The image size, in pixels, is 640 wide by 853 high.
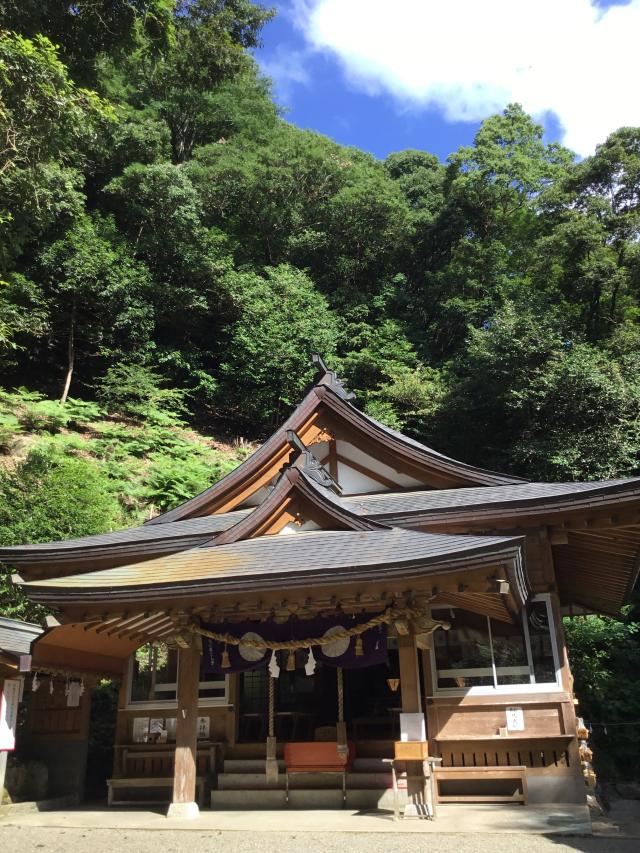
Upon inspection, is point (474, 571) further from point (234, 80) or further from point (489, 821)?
point (234, 80)

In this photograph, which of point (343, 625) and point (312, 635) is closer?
point (343, 625)

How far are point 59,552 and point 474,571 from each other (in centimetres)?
695

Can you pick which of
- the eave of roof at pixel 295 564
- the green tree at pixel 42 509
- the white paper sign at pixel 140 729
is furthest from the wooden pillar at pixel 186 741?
the green tree at pixel 42 509

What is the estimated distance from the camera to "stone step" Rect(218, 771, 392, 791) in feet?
28.0

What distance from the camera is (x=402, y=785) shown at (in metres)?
7.45

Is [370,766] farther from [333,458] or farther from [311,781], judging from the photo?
[333,458]

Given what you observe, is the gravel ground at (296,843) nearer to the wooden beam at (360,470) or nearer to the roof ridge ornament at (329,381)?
the wooden beam at (360,470)

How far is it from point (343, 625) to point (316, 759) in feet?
7.24

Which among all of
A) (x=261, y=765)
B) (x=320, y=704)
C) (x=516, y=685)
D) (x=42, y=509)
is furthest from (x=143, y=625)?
(x=42, y=509)

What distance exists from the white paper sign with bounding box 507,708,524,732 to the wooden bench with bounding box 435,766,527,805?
0.47m

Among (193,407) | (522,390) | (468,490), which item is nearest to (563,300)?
(522,390)

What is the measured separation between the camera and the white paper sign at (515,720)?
852 centimetres

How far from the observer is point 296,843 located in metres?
6.16

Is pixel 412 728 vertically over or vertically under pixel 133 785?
over
